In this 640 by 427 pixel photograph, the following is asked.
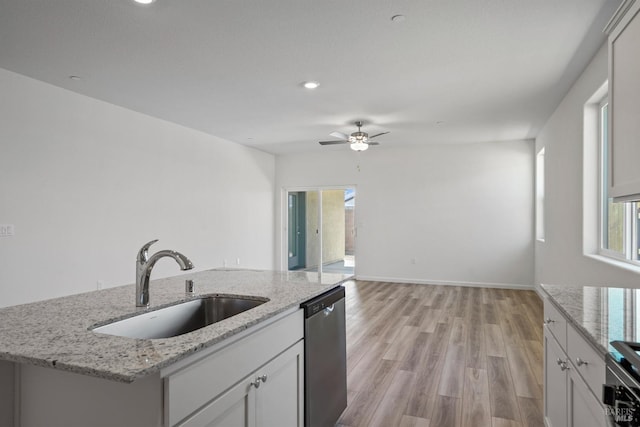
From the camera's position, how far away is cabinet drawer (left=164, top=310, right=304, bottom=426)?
1.11 meters

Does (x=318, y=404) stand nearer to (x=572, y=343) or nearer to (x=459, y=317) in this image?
(x=572, y=343)

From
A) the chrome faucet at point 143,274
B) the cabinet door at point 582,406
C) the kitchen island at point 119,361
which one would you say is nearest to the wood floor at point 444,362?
the cabinet door at point 582,406

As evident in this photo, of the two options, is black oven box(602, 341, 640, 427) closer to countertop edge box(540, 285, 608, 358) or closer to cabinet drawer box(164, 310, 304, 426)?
countertop edge box(540, 285, 608, 358)

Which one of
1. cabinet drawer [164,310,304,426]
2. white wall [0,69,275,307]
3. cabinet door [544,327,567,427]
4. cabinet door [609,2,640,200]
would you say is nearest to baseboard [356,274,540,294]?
white wall [0,69,275,307]

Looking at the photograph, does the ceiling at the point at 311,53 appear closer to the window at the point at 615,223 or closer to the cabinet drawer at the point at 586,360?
the window at the point at 615,223

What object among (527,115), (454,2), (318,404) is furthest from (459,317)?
(454,2)

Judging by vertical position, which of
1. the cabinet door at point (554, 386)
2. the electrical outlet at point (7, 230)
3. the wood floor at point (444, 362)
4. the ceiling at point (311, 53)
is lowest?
the wood floor at point (444, 362)

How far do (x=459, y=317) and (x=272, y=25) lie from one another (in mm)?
4015

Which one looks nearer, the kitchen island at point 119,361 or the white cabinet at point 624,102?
the kitchen island at point 119,361

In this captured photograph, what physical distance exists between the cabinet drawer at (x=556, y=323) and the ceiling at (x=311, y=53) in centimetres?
184

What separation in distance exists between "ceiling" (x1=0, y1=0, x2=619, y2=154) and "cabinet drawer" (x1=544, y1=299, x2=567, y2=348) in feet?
6.03

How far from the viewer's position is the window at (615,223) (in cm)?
299

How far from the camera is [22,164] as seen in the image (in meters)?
3.76

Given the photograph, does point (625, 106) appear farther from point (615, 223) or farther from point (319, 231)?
point (319, 231)
